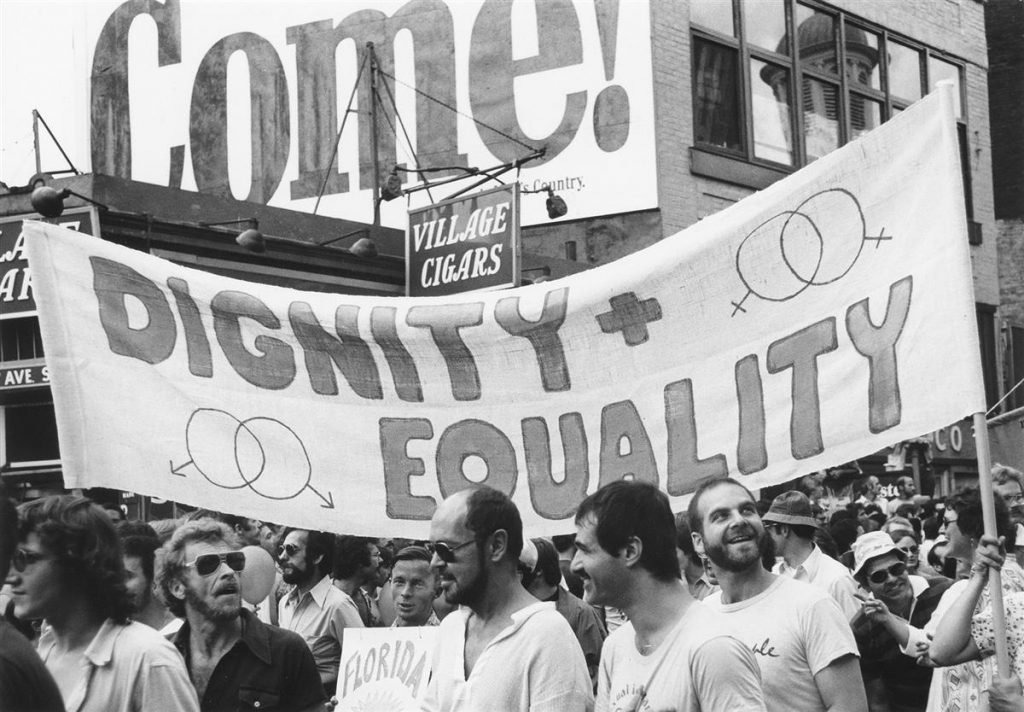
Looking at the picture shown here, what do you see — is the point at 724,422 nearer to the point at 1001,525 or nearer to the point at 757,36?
the point at 1001,525

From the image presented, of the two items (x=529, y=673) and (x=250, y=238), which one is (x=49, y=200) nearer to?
(x=250, y=238)

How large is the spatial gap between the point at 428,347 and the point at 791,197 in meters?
1.76

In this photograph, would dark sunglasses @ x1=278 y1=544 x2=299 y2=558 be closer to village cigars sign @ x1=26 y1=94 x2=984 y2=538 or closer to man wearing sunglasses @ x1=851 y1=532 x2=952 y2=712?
village cigars sign @ x1=26 y1=94 x2=984 y2=538

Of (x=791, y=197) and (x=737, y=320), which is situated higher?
(x=791, y=197)

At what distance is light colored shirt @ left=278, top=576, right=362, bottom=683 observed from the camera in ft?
25.2

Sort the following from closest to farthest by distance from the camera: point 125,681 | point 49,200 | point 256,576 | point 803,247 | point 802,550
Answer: point 125,681, point 803,247, point 256,576, point 802,550, point 49,200

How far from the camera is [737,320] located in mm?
6227

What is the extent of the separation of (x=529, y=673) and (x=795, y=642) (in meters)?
1.08

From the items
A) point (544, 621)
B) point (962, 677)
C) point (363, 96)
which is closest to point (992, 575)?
point (962, 677)

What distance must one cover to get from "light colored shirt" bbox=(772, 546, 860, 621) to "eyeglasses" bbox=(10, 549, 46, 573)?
3.82 meters

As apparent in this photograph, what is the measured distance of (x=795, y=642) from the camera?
16.4 ft

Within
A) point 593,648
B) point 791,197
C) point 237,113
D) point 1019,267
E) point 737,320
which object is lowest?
point 593,648

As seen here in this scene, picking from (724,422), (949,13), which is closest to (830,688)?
(724,422)

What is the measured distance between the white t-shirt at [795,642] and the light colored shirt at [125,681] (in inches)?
75.7
